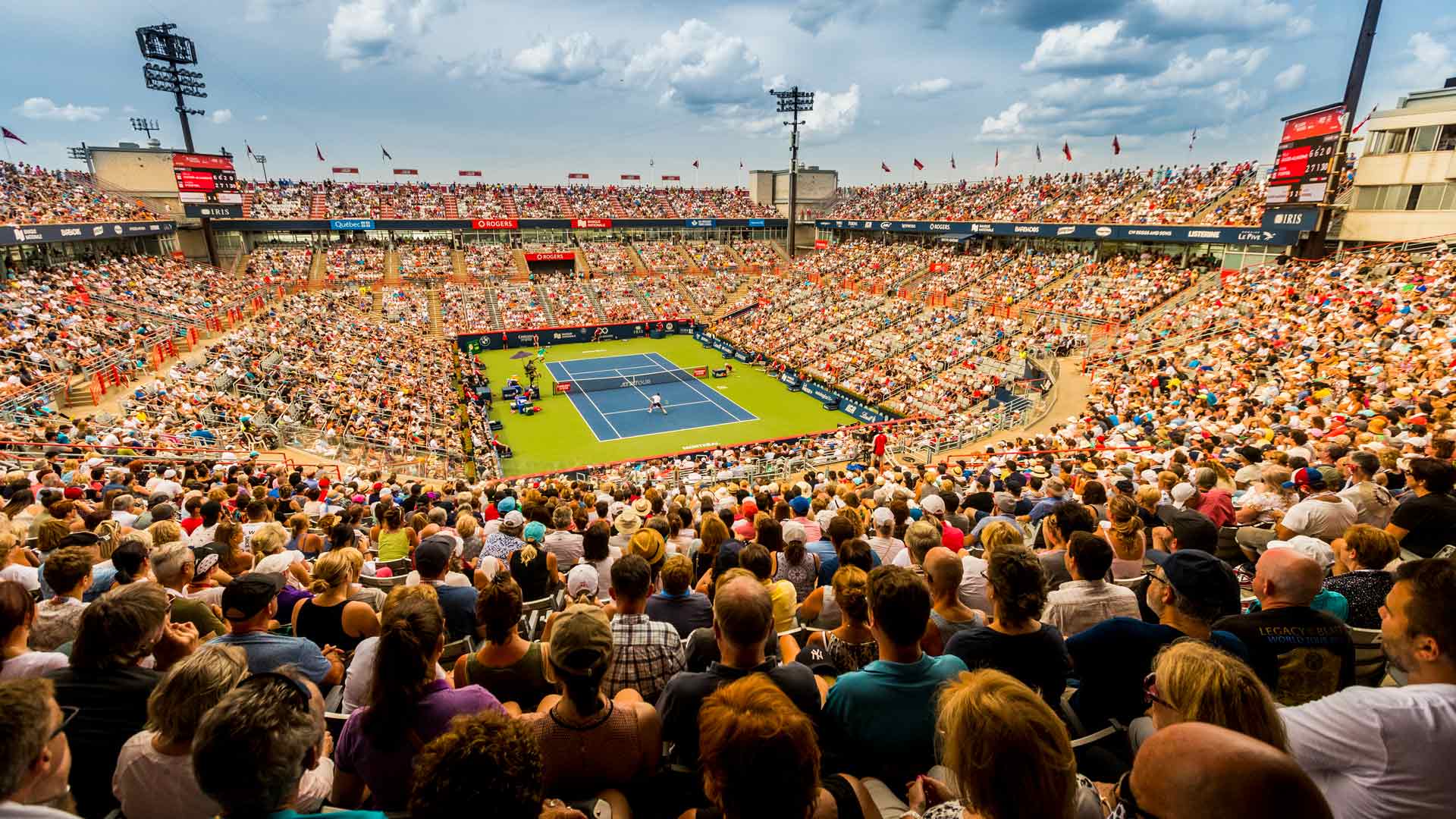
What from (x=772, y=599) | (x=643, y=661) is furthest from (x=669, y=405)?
(x=643, y=661)

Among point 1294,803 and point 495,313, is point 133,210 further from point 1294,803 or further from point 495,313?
point 1294,803

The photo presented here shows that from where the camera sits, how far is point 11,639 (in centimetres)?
371

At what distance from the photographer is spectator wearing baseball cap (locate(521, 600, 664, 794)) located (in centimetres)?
298

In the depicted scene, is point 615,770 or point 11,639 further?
point 11,639

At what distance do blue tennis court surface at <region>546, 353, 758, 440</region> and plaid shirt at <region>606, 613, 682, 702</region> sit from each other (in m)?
26.1

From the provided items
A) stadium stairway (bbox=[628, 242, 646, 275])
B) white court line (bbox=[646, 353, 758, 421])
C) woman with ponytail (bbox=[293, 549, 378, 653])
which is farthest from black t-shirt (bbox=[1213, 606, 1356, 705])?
stadium stairway (bbox=[628, 242, 646, 275])

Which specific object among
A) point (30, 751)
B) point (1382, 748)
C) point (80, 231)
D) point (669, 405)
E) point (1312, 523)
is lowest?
point (669, 405)

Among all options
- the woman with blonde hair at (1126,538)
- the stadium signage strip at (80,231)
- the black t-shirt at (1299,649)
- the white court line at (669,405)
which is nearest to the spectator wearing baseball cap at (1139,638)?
the black t-shirt at (1299,649)

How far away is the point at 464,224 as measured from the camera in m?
59.1

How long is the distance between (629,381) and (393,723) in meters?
36.7

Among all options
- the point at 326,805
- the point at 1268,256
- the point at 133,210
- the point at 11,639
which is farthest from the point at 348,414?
the point at 1268,256

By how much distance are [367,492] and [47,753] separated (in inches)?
462

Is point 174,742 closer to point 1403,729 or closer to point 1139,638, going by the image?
point 1139,638

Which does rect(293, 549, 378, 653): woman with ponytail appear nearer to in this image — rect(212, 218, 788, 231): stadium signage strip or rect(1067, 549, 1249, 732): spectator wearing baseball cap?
rect(1067, 549, 1249, 732): spectator wearing baseball cap
